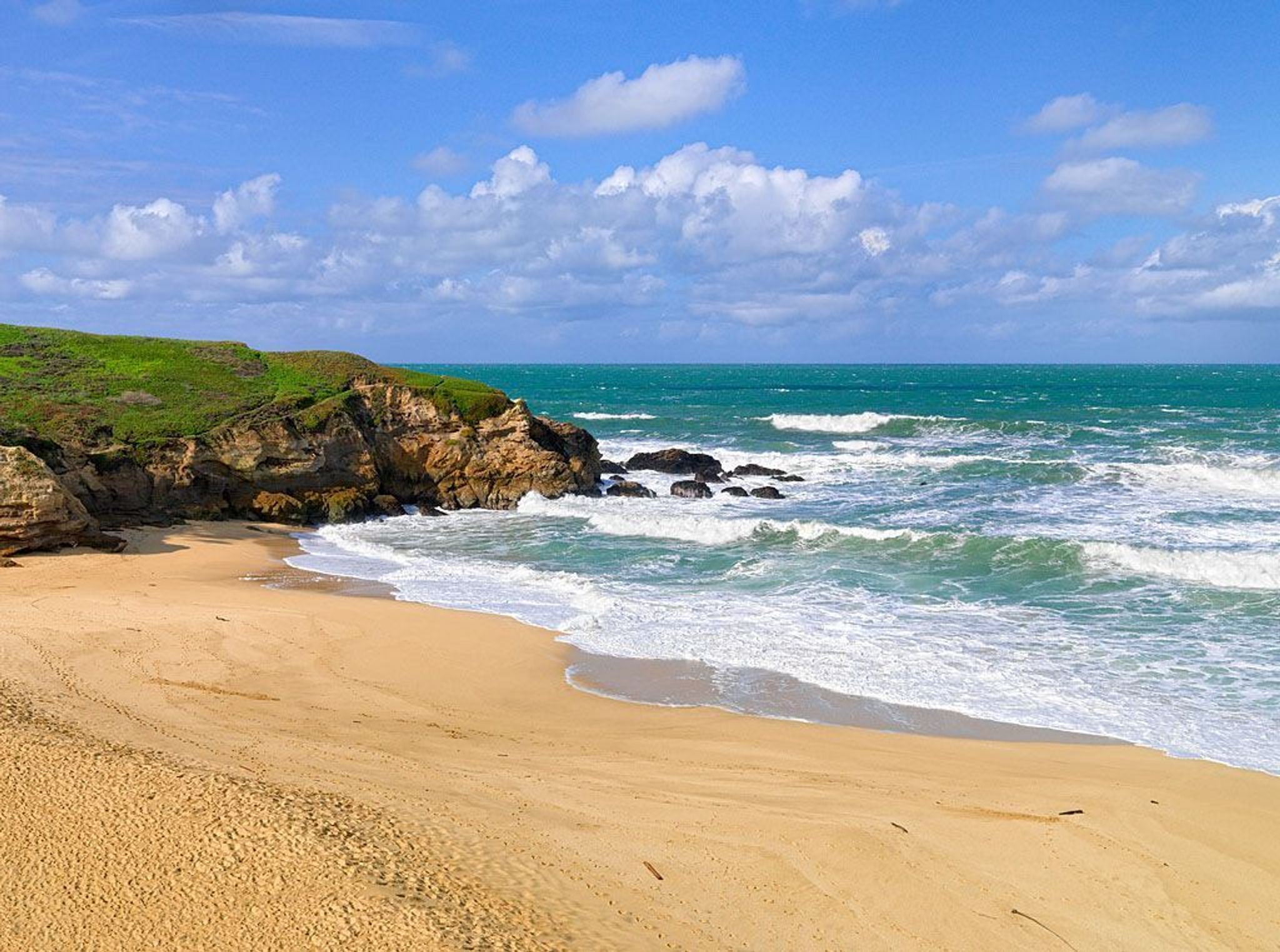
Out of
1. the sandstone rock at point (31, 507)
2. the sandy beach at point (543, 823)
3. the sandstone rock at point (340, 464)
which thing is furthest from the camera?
the sandstone rock at point (340, 464)

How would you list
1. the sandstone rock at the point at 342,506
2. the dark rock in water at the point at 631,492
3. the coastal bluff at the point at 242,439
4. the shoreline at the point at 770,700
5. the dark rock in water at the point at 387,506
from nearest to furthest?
the shoreline at the point at 770,700 → the coastal bluff at the point at 242,439 → the sandstone rock at the point at 342,506 → the dark rock in water at the point at 387,506 → the dark rock in water at the point at 631,492

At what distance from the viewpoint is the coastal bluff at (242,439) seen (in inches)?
898

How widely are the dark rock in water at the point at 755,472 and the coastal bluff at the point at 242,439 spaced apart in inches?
255

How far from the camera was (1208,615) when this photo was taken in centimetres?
1631

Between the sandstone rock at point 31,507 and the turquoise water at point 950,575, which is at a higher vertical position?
the sandstone rock at point 31,507

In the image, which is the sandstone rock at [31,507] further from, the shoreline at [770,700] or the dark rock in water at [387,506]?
the shoreline at [770,700]

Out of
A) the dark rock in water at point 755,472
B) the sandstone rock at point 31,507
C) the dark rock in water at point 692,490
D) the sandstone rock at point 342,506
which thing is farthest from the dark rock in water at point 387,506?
the dark rock in water at point 755,472

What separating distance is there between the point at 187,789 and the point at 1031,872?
21.5 feet

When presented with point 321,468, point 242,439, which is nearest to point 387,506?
point 321,468

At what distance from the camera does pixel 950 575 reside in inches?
773

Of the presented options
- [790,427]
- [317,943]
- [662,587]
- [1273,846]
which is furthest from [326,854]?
[790,427]

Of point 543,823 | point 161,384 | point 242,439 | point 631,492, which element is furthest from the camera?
point 631,492

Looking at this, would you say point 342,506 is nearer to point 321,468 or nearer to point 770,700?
point 321,468

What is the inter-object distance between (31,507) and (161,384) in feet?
34.0
